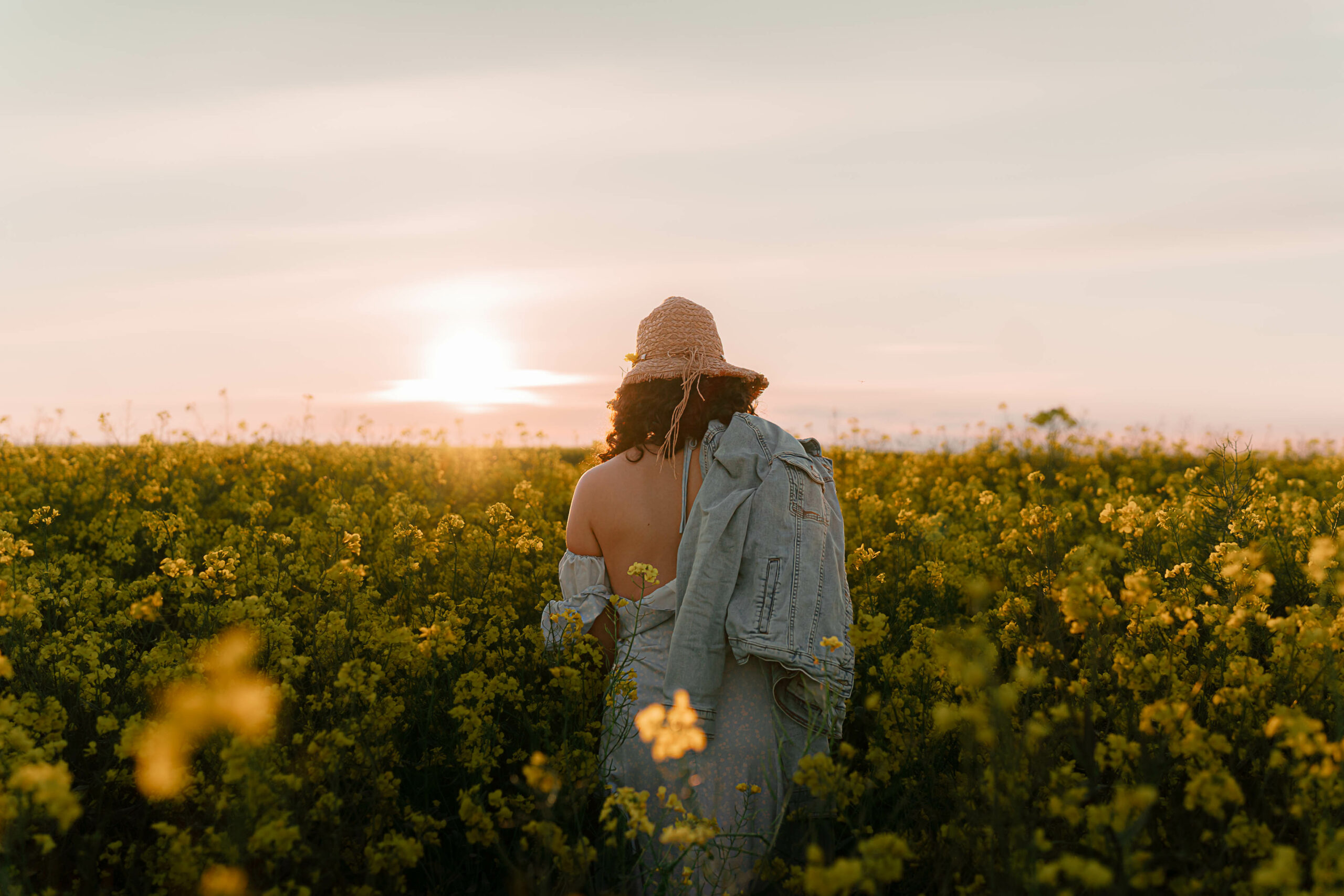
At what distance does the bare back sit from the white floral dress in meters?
0.08

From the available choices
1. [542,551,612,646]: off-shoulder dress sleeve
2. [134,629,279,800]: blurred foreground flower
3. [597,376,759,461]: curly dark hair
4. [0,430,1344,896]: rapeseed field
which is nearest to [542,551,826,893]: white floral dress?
[542,551,612,646]: off-shoulder dress sleeve

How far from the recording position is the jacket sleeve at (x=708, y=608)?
111 inches

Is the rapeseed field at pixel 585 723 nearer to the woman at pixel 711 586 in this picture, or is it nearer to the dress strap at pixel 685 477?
the woman at pixel 711 586

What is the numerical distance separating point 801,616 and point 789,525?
327 mm

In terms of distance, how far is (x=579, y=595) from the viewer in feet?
10.7

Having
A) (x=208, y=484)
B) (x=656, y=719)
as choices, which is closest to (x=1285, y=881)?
(x=656, y=719)

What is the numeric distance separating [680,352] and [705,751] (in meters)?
1.54

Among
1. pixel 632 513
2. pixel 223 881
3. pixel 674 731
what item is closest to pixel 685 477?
pixel 632 513

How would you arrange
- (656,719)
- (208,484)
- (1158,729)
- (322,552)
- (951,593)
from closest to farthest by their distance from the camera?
(656,719)
(1158,729)
(322,552)
(951,593)
(208,484)

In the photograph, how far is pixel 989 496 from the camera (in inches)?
225

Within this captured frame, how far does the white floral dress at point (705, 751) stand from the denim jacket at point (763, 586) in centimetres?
7

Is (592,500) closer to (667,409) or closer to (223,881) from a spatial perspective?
(667,409)

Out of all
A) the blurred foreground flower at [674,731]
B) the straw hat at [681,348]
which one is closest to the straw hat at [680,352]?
the straw hat at [681,348]

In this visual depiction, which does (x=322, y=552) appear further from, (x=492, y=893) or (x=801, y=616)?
(x=801, y=616)
